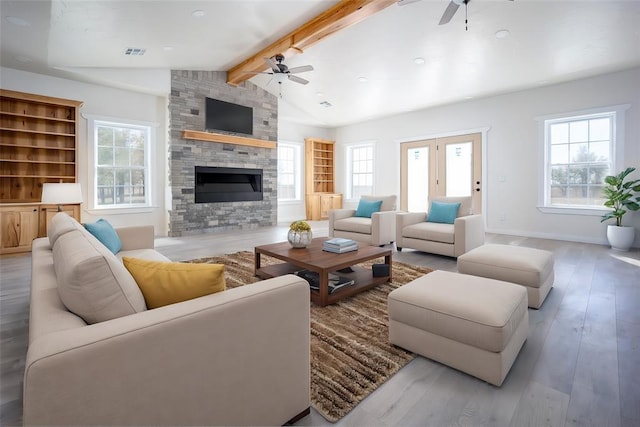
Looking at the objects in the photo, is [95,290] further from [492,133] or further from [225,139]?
[492,133]

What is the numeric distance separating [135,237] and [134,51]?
3.33m

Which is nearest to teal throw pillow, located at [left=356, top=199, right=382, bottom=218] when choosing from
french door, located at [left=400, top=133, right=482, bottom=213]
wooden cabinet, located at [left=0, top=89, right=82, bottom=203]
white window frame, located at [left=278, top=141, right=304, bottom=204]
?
french door, located at [left=400, top=133, right=482, bottom=213]

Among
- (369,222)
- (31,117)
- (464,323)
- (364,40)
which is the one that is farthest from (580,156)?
(31,117)

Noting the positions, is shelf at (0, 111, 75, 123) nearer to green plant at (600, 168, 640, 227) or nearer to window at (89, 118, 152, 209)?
window at (89, 118, 152, 209)

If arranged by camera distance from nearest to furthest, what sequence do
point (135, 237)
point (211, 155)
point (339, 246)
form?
point (339, 246) < point (135, 237) < point (211, 155)

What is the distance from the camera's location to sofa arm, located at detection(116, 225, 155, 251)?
10.1 ft

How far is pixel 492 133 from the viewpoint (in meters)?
6.44

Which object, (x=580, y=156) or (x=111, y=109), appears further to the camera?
(x=111, y=109)

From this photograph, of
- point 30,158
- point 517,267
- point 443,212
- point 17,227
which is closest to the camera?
point 517,267

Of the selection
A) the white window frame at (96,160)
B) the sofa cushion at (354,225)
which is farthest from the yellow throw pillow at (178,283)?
the white window frame at (96,160)

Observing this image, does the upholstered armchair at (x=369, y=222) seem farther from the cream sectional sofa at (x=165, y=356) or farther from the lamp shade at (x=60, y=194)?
the lamp shade at (x=60, y=194)

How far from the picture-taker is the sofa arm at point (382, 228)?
4.82 m

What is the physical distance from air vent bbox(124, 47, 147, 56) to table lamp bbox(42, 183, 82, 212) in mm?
2142

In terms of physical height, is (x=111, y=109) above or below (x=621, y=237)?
above
